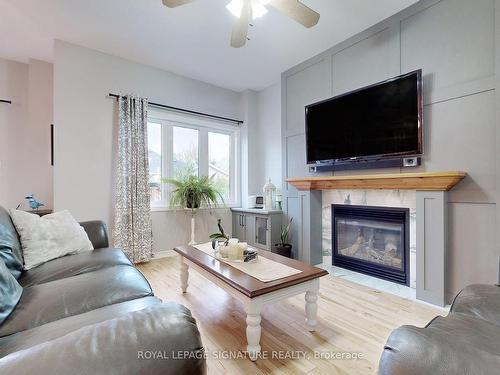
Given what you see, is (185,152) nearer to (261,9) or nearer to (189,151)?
(189,151)

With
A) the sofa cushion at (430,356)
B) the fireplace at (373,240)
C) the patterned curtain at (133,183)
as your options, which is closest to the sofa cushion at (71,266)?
the patterned curtain at (133,183)

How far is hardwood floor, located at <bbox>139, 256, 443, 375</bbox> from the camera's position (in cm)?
142

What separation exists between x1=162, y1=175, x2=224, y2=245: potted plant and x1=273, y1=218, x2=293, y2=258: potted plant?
3.81 ft

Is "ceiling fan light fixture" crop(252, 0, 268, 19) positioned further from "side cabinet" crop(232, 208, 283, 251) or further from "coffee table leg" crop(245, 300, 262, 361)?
"side cabinet" crop(232, 208, 283, 251)

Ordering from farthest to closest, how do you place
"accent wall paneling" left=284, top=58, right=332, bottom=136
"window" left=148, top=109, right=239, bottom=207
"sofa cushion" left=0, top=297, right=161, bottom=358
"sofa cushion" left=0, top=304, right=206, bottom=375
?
"window" left=148, top=109, right=239, bottom=207
"accent wall paneling" left=284, top=58, right=332, bottom=136
"sofa cushion" left=0, top=297, right=161, bottom=358
"sofa cushion" left=0, top=304, right=206, bottom=375

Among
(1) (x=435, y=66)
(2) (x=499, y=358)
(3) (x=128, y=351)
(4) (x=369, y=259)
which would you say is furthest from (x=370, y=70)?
(3) (x=128, y=351)

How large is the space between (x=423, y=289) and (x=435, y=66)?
195 cm

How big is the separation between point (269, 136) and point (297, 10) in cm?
240

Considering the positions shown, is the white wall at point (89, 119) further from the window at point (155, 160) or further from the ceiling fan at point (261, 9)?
the ceiling fan at point (261, 9)

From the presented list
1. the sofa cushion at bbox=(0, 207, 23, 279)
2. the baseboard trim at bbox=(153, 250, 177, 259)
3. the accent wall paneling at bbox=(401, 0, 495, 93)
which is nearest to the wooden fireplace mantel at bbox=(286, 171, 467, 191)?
the accent wall paneling at bbox=(401, 0, 495, 93)

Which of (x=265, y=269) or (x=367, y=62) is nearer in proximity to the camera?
(x=265, y=269)

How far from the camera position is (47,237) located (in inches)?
74.4

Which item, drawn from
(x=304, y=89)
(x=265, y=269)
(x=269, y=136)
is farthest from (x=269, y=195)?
(x=265, y=269)

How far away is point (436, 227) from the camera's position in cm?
208
